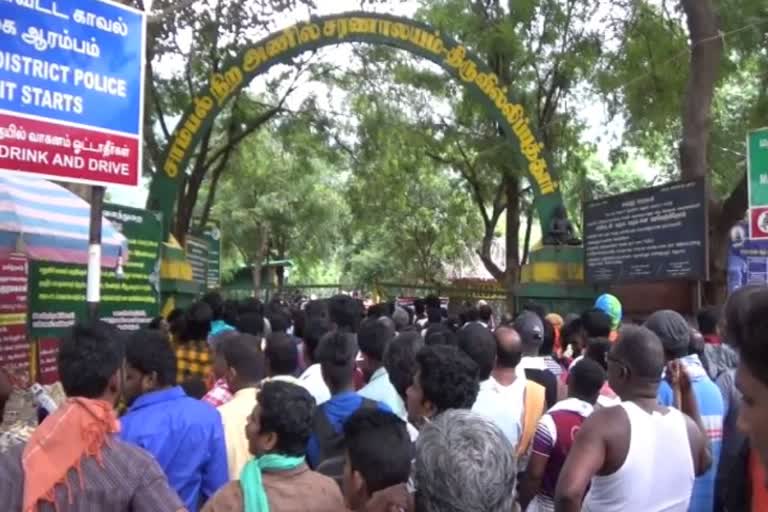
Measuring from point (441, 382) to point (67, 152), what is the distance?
224cm

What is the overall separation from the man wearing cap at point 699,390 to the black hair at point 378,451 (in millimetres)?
2153

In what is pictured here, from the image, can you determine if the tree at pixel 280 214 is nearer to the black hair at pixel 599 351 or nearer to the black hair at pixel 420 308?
the black hair at pixel 420 308

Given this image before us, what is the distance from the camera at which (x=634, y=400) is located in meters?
3.66

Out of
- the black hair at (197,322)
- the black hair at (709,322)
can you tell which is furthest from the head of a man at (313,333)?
the black hair at (709,322)

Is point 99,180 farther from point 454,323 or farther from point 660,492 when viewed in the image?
point 454,323

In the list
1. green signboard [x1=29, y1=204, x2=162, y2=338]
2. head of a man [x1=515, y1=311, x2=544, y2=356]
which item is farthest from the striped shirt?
green signboard [x1=29, y1=204, x2=162, y2=338]

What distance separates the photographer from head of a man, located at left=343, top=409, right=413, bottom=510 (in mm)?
2717

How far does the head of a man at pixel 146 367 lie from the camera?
12.6ft

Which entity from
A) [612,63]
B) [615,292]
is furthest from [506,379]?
[612,63]

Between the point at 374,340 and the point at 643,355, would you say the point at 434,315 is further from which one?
the point at 643,355

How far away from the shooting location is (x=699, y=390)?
461 centimetres

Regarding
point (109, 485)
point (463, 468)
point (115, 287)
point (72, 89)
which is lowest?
point (109, 485)

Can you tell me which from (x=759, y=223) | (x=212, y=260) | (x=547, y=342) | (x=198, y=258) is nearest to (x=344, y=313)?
(x=547, y=342)

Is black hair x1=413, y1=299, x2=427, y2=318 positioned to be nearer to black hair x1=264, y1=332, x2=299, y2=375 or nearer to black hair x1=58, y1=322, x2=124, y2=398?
black hair x1=264, y1=332, x2=299, y2=375
